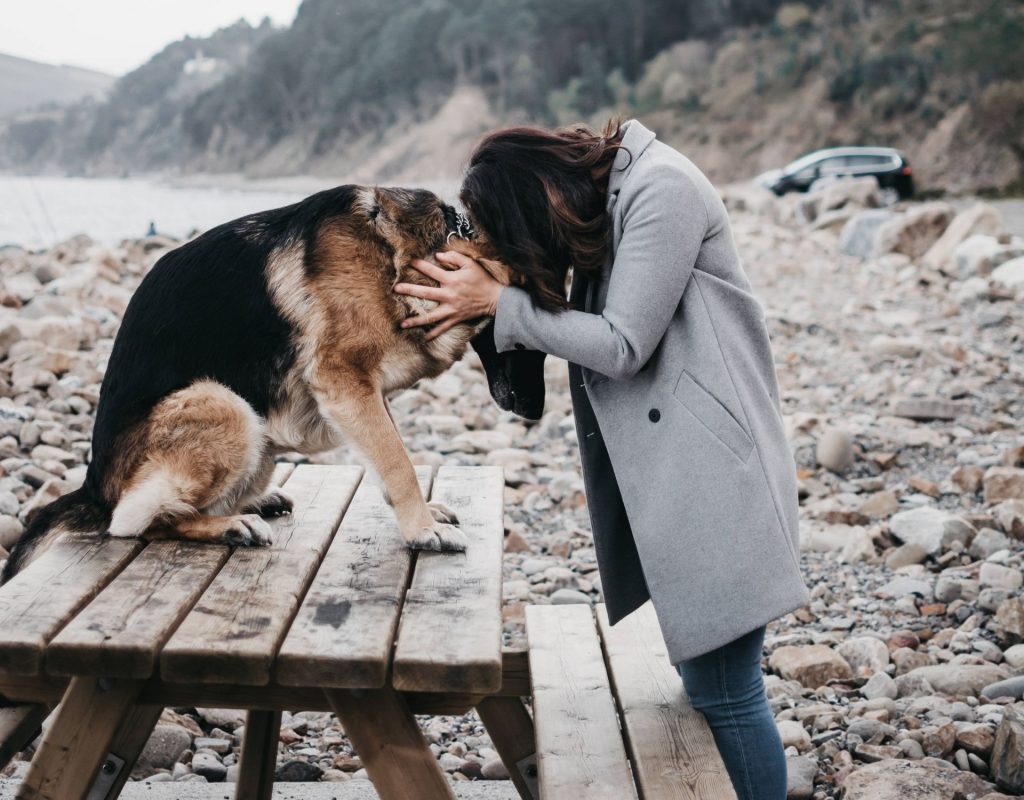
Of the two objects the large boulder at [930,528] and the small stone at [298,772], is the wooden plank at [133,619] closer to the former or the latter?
the small stone at [298,772]

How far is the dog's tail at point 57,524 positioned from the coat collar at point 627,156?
63.7 inches

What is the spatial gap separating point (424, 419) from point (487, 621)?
17.0ft

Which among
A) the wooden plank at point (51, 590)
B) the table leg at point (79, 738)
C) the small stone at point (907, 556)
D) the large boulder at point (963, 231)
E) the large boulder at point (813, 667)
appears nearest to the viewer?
the wooden plank at point (51, 590)

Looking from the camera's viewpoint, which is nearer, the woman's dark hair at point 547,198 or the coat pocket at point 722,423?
the coat pocket at point 722,423

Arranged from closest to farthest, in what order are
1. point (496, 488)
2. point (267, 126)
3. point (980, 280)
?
point (496, 488) → point (980, 280) → point (267, 126)

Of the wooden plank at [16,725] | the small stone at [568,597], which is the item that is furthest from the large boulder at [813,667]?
the wooden plank at [16,725]

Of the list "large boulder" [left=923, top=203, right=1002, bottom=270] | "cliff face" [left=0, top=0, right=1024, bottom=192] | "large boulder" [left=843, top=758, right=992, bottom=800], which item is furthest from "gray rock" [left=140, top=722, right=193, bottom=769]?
"cliff face" [left=0, top=0, right=1024, bottom=192]

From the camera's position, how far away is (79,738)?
191cm

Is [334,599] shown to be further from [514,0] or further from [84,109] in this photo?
[84,109]

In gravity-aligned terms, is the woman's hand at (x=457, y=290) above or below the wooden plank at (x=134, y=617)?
above

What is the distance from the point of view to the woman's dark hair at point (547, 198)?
8.04 feet

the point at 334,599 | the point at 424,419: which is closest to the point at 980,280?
the point at 424,419

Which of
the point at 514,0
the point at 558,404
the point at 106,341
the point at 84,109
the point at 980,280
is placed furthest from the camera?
the point at 84,109

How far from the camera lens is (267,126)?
73.9 m
